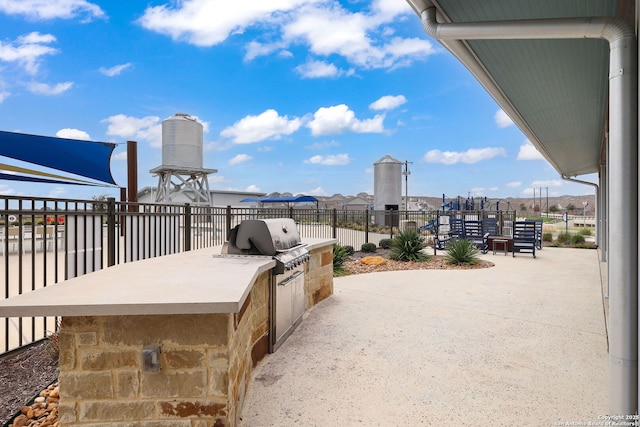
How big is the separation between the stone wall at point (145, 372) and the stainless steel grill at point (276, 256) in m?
1.55

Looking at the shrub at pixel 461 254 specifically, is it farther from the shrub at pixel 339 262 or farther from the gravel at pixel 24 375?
the gravel at pixel 24 375

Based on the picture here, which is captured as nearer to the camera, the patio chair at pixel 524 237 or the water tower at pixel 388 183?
the patio chair at pixel 524 237

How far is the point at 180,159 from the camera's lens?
869 inches

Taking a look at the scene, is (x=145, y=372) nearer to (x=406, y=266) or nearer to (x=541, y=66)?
(x=541, y=66)

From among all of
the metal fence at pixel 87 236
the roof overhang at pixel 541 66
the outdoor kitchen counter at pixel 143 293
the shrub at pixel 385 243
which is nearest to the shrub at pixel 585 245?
the shrub at pixel 385 243

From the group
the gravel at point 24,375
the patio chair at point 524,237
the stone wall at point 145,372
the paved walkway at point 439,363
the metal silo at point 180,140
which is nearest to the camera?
the stone wall at point 145,372

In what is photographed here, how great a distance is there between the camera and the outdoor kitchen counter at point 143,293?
2.16m

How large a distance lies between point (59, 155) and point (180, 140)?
52.0 ft

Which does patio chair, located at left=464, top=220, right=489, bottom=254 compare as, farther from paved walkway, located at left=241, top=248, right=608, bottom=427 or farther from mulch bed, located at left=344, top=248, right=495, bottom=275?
paved walkway, located at left=241, top=248, right=608, bottom=427

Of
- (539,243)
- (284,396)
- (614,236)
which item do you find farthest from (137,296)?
(539,243)

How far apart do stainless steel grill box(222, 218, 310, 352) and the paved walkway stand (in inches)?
9.1

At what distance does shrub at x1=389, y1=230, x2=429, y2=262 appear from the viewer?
36.1 feet

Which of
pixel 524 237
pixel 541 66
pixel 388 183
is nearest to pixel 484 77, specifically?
pixel 541 66

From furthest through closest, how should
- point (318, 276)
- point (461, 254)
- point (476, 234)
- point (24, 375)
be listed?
point (476, 234), point (461, 254), point (318, 276), point (24, 375)
